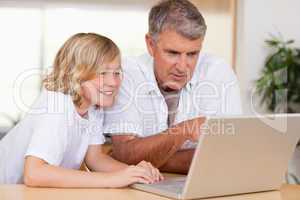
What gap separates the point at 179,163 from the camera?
7.33 feet

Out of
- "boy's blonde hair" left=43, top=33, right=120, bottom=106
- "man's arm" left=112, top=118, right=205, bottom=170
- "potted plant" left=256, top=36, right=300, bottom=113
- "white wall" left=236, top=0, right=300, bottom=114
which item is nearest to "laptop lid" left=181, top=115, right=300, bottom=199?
"man's arm" left=112, top=118, right=205, bottom=170

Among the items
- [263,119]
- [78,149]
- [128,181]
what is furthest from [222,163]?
[78,149]

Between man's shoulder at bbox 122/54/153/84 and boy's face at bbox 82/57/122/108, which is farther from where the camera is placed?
man's shoulder at bbox 122/54/153/84

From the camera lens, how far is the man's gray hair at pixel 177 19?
218 centimetres

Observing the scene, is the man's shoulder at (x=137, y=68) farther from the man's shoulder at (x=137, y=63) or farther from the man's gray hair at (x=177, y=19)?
the man's gray hair at (x=177, y=19)

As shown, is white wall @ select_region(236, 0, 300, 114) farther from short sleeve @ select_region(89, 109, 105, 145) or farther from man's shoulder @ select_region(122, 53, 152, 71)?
short sleeve @ select_region(89, 109, 105, 145)

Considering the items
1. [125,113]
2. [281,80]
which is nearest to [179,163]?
[125,113]

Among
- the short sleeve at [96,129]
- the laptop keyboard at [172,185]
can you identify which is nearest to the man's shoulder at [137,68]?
the short sleeve at [96,129]

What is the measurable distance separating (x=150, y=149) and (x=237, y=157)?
0.50 meters

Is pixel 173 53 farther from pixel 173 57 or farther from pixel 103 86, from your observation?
pixel 103 86

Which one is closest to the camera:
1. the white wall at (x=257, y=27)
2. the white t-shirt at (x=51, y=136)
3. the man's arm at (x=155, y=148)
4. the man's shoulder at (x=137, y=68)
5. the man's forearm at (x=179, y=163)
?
the white t-shirt at (x=51, y=136)

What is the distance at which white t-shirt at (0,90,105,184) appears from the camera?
6.14 feet

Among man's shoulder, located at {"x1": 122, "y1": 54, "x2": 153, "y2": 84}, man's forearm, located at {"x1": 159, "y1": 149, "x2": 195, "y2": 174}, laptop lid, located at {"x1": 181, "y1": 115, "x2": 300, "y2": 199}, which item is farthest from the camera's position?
man's shoulder, located at {"x1": 122, "y1": 54, "x2": 153, "y2": 84}

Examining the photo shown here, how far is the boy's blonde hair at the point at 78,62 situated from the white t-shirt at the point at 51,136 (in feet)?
0.11
